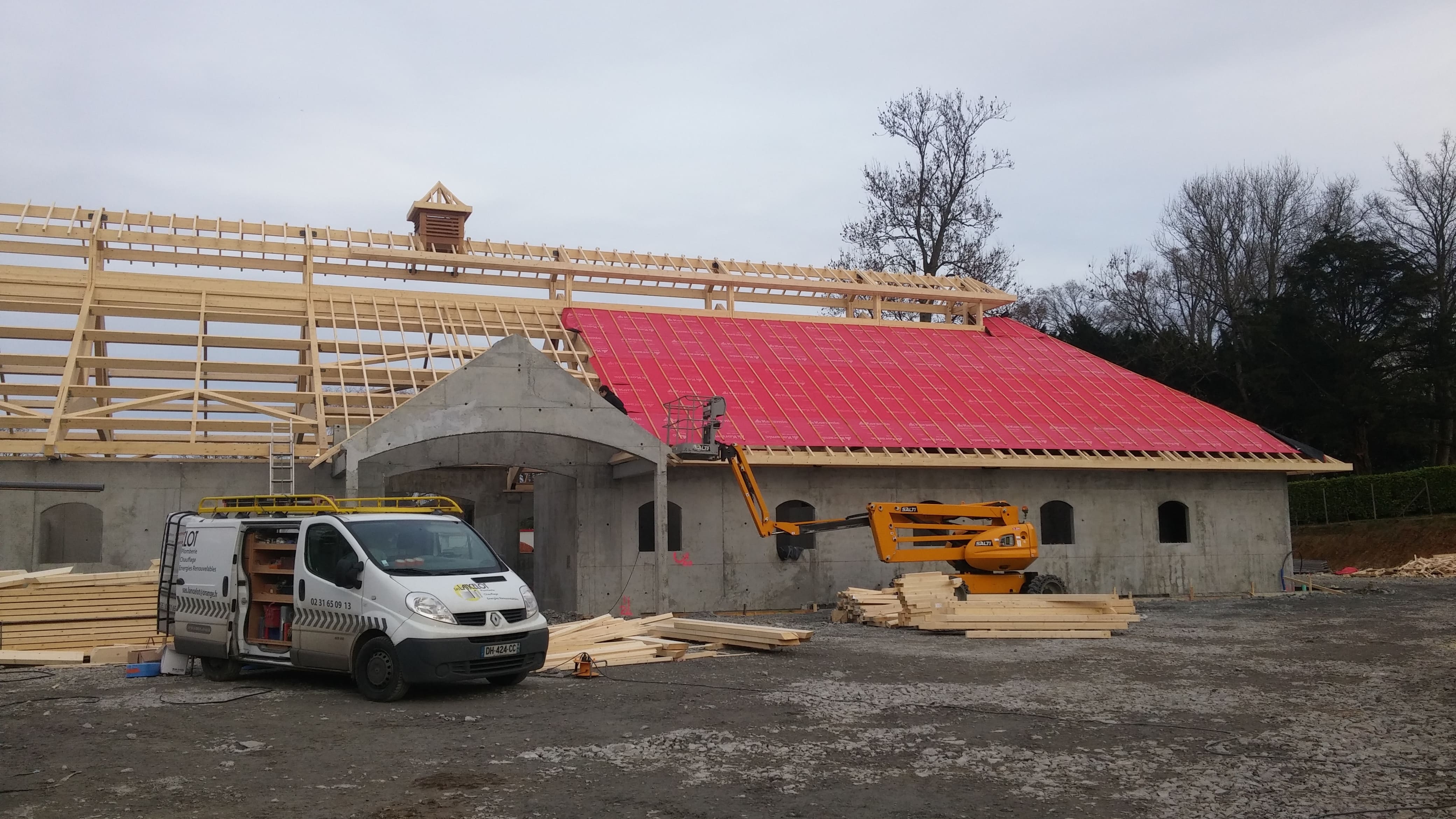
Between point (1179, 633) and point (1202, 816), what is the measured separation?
12019 mm

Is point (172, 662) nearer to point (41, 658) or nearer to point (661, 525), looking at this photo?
point (41, 658)

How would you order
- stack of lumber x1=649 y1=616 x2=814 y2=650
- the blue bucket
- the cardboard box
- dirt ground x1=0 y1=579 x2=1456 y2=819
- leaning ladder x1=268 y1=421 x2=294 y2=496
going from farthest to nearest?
leaning ladder x1=268 y1=421 x2=294 y2=496 < stack of lumber x1=649 y1=616 x2=814 y2=650 < the cardboard box < the blue bucket < dirt ground x1=0 y1=579 x2=1456 y2=819

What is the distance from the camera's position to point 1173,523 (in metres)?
26.6

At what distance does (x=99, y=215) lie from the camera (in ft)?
81.6

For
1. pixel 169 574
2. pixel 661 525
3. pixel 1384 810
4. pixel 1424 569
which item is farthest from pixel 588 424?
pixel 1424 569

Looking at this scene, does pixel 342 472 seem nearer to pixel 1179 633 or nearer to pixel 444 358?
pixel 444 358

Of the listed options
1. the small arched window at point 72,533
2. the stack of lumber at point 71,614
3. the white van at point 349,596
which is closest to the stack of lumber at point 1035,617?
the white van at point 349,596

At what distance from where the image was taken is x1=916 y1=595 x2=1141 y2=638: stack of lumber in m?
18.1

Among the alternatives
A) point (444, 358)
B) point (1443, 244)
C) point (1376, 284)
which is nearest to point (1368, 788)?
point (444, 358)

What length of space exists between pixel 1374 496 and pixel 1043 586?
25.3m

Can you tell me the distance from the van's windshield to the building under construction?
483 cm

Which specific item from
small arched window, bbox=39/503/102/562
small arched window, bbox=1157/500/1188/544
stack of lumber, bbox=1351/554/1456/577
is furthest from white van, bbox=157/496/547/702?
stack of lumber, bbox=1351/554/1456/577

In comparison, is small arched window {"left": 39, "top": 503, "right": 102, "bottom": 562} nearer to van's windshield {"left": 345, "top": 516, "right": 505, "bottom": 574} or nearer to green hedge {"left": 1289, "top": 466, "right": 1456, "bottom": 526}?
van's windshield {"left": 345, "top": 516, "right": 505, "bottom": 574}

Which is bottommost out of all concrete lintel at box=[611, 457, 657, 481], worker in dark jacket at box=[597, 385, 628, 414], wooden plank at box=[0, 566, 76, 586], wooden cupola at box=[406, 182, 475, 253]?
wooden plank at box=[0, 566, 76, 586]
